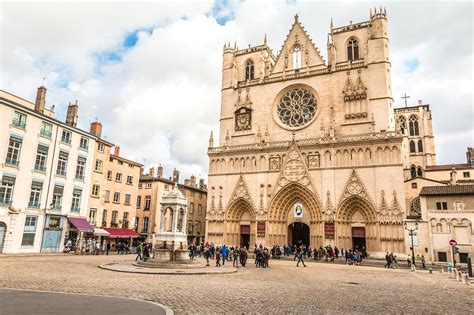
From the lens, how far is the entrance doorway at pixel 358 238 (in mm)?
36250

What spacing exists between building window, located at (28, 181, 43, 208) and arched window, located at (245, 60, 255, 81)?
95.8ft

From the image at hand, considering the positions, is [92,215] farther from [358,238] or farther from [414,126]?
[414,126]

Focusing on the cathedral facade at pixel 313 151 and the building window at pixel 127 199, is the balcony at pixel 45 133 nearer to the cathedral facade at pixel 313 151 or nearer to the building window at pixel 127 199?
the building window at pixel 127 199

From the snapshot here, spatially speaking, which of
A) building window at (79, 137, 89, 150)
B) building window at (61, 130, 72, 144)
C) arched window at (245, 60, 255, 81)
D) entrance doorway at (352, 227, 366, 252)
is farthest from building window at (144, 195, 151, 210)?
entrance doorway at (352, 227, 366, 252)

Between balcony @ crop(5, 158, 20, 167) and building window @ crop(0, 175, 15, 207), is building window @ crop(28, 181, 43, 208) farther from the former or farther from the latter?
balcony @ crop(5, 158, 20, 167)

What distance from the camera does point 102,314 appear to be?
8.17 meters

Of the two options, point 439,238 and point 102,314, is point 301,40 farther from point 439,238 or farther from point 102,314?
point 102,314

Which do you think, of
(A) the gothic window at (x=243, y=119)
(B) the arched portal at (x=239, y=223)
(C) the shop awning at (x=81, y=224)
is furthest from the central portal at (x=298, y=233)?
(C) the shop awning at (x=81, y=224)

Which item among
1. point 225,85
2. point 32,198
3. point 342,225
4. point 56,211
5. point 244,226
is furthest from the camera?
point 225,85

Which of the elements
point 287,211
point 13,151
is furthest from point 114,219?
point 287,211

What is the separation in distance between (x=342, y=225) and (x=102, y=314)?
3223 centimetres

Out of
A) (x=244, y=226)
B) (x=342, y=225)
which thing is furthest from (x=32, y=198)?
(x=342, y=225)

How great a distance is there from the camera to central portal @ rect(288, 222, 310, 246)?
40234mm

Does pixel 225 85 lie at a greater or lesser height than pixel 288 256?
greater
